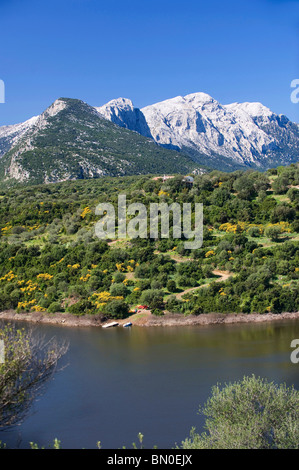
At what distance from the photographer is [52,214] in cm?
6531

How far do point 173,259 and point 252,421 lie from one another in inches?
1283

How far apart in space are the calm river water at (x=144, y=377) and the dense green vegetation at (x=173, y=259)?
4071 millimetres

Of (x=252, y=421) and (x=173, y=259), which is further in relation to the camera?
(x=173, y=259)

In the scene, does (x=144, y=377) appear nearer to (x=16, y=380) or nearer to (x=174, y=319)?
(x=16, y=380)

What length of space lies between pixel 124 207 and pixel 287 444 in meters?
46.5

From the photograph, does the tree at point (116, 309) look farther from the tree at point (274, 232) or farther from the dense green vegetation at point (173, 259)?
the tree at point (274, 232)

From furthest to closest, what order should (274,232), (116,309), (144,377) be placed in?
(274,232)
(116,309)
(144,377)

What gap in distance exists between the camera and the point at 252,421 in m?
16.8

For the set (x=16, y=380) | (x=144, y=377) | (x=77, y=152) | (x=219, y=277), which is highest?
(x=77, y=152)

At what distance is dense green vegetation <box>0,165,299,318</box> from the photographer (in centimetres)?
4206

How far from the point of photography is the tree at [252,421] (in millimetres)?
16062

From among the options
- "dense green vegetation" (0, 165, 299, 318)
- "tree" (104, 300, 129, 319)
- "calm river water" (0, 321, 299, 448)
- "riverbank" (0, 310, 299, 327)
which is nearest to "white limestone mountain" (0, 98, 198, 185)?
"dense green vegetation" (0, 165, 299, 318)

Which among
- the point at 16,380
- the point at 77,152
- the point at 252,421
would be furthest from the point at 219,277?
the point at 77,152
